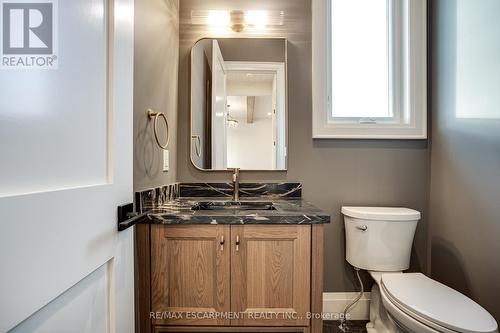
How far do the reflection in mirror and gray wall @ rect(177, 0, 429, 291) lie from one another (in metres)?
0.06

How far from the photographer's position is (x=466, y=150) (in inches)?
54.9


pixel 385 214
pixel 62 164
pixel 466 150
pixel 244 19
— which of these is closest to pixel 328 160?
pixel 385 214

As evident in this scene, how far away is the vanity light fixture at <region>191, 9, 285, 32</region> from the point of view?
5.63 feet

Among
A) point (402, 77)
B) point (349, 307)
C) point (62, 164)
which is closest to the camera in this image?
point (62, 164)

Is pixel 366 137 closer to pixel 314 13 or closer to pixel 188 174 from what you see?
pixel 314 13

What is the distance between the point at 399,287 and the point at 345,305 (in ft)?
2.11

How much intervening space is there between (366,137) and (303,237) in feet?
3.28

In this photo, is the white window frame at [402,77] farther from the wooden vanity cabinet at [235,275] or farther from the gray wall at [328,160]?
the wooden vanity cabinet at [235,275]

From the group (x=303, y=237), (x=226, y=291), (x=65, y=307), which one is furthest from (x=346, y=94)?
(x=65, y=307)

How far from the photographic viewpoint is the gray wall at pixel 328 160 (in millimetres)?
1725

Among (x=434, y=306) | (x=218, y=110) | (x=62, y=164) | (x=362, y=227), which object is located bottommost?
(x=434, y=306)

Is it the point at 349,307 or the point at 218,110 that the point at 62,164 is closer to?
the point at 218,110

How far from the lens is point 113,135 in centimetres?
65

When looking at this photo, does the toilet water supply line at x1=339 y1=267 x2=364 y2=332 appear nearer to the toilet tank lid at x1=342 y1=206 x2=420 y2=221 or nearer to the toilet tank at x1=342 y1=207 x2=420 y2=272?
the toilet tank at x1=342 y1=207 x2=420 y2=272
